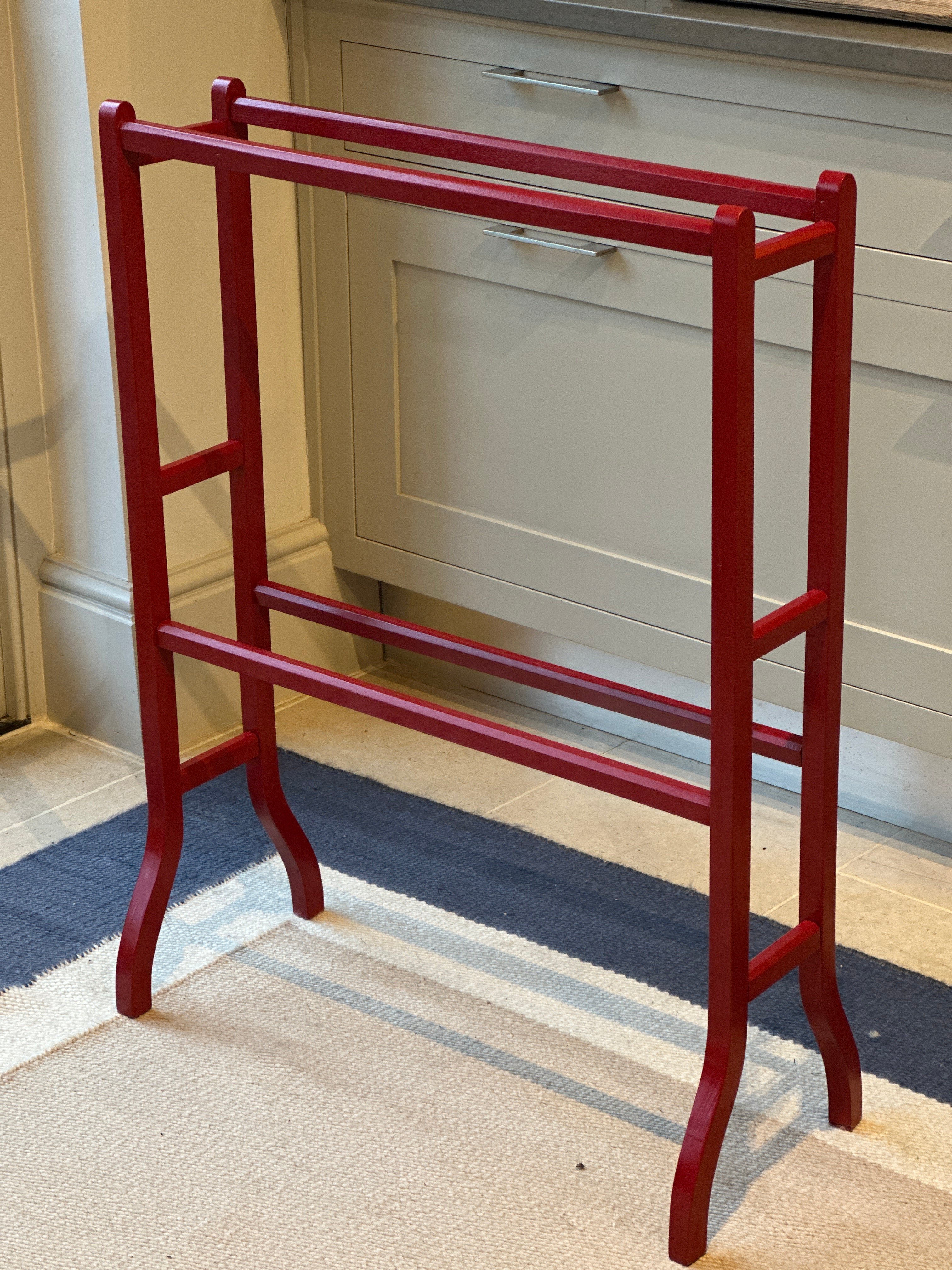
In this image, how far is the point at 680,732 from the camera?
212cm

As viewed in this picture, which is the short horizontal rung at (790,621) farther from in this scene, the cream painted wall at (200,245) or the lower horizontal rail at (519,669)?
the cream painted wall at (200,245)

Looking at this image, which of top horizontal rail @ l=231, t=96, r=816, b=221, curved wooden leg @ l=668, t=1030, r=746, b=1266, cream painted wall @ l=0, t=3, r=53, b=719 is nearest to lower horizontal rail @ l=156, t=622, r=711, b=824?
curved wooden leg @ l=668, t=1030, r=746, b=1266

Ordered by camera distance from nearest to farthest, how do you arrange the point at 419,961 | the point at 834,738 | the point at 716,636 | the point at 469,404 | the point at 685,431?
the point at 716,636 < the point at 834,738 < the point at 419,961 < the point at 685,431 < the point at 469,404

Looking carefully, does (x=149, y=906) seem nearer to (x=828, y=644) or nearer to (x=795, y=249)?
(x=828, y=644)

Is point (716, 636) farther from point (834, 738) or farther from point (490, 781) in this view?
point (490, 781)

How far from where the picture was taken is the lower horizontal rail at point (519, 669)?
1.51m

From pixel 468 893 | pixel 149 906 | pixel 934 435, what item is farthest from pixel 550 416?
pixel 149 906

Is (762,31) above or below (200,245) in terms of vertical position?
above

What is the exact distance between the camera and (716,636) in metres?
1.32

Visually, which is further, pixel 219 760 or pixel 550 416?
pixel 550 416

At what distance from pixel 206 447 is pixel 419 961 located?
87 centimetres

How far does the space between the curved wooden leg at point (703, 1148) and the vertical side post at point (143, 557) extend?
2.17ft

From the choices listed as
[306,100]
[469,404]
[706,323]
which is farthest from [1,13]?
[706,323]

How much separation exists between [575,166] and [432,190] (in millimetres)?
126
